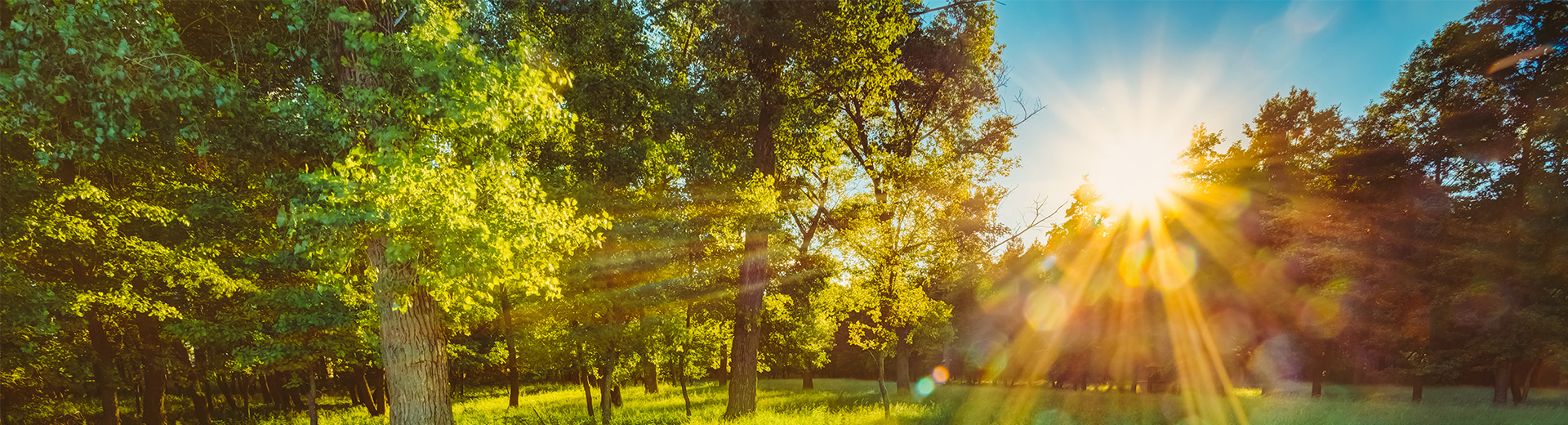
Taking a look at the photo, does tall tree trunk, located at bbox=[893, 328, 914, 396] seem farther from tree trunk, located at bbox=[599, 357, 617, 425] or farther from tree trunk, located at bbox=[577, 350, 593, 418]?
tree trunk, located at bbox=[599, 357, 617, 425]

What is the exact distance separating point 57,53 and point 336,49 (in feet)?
8.61

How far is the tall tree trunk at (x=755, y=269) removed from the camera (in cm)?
1366

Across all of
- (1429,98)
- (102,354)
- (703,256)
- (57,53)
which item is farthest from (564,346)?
(1429,98)

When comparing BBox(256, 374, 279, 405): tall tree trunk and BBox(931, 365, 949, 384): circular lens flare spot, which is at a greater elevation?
BBox(256, 374, 279, 405): tall tree trunk

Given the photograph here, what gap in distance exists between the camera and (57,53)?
625 cm

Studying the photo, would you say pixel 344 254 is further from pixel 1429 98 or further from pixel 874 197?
pixel 1429 98

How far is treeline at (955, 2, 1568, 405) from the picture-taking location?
627 inches

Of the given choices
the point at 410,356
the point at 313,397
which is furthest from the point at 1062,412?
Answer: the point at 313,397

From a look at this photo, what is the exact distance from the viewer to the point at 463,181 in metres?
6.29

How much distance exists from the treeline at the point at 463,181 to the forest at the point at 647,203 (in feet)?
0.26

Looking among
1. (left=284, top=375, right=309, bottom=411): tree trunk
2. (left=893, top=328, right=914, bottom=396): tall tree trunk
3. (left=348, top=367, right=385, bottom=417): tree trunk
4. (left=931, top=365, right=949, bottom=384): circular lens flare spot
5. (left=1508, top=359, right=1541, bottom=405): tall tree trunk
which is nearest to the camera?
(left=1508, top=359, right=1541, bottom=405): tall tree trunk

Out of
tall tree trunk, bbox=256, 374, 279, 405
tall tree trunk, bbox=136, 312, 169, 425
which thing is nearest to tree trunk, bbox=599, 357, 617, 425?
tall tree trunk, bbox=136, 312, 169, 425

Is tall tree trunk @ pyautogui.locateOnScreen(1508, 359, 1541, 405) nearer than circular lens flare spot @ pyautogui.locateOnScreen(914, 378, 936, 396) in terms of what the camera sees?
Yes

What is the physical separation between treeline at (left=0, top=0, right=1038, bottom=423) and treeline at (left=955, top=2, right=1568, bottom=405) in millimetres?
6489
